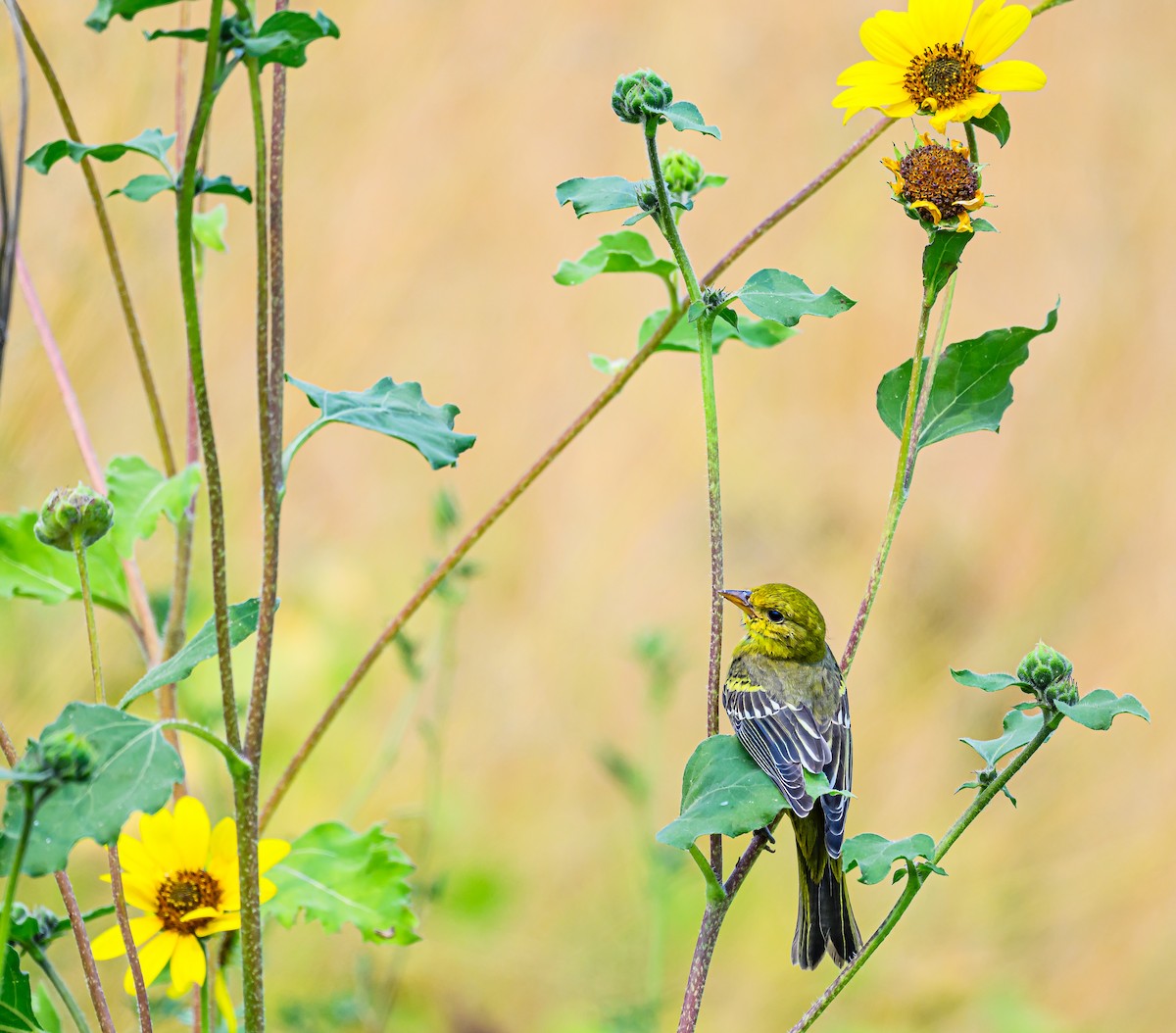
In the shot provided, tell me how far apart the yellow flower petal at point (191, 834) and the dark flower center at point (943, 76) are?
1.58ft

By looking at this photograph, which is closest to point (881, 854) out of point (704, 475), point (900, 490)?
point (900, 490)

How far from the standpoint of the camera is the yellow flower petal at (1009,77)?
574mm

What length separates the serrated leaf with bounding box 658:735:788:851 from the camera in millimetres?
510

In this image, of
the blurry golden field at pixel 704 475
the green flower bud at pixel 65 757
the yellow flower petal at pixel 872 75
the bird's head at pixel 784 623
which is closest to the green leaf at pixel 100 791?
the green flower bud at pixel 65 757

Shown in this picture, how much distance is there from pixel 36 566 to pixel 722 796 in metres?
0.47

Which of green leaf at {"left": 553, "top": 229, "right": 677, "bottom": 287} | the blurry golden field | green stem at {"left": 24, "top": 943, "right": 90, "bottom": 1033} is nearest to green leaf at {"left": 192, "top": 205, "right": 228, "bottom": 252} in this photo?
green leaf at {"left": 553, "top": 229, "right": 677, "bottom": 287}

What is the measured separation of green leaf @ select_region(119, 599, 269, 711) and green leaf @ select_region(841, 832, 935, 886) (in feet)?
0.92

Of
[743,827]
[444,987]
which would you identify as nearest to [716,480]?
[743,827]

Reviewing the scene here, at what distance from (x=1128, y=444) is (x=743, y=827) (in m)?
2.42

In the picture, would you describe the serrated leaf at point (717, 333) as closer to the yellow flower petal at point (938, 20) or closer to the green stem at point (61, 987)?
the yellow flower petal at point (938, 20)

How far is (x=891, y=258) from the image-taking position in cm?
266

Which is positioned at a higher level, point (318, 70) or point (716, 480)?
point (318, 70)

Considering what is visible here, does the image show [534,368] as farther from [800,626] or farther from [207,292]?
[800,626]

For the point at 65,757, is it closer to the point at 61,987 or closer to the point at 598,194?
the point at 61,987
